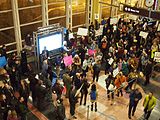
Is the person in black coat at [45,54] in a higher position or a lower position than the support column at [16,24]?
lower

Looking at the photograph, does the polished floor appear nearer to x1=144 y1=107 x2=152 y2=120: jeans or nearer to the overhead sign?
x1=144 y1=107 x2=152 y2=120: jeans

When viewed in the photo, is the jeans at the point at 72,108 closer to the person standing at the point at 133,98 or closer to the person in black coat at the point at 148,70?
the person standing at the point at 133,98

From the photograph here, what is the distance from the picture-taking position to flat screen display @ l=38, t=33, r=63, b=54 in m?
13.2

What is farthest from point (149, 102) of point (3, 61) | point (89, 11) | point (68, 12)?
point (89, 11)

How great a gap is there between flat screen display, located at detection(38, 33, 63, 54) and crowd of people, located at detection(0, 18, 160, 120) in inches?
27.1

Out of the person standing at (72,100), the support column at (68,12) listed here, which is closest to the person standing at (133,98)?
the person standing at (72,100)

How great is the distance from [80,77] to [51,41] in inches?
156

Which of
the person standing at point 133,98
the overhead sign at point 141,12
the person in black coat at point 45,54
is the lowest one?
the person standing at point 133,98

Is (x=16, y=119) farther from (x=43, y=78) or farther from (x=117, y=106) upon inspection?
(x=117, y=106)

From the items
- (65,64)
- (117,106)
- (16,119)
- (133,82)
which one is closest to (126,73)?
(133,82)

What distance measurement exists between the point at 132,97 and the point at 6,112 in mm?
4795

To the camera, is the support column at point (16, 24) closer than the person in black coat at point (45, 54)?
No

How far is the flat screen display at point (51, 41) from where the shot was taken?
1320cm

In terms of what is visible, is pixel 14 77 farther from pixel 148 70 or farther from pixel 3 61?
pixel 148 70
